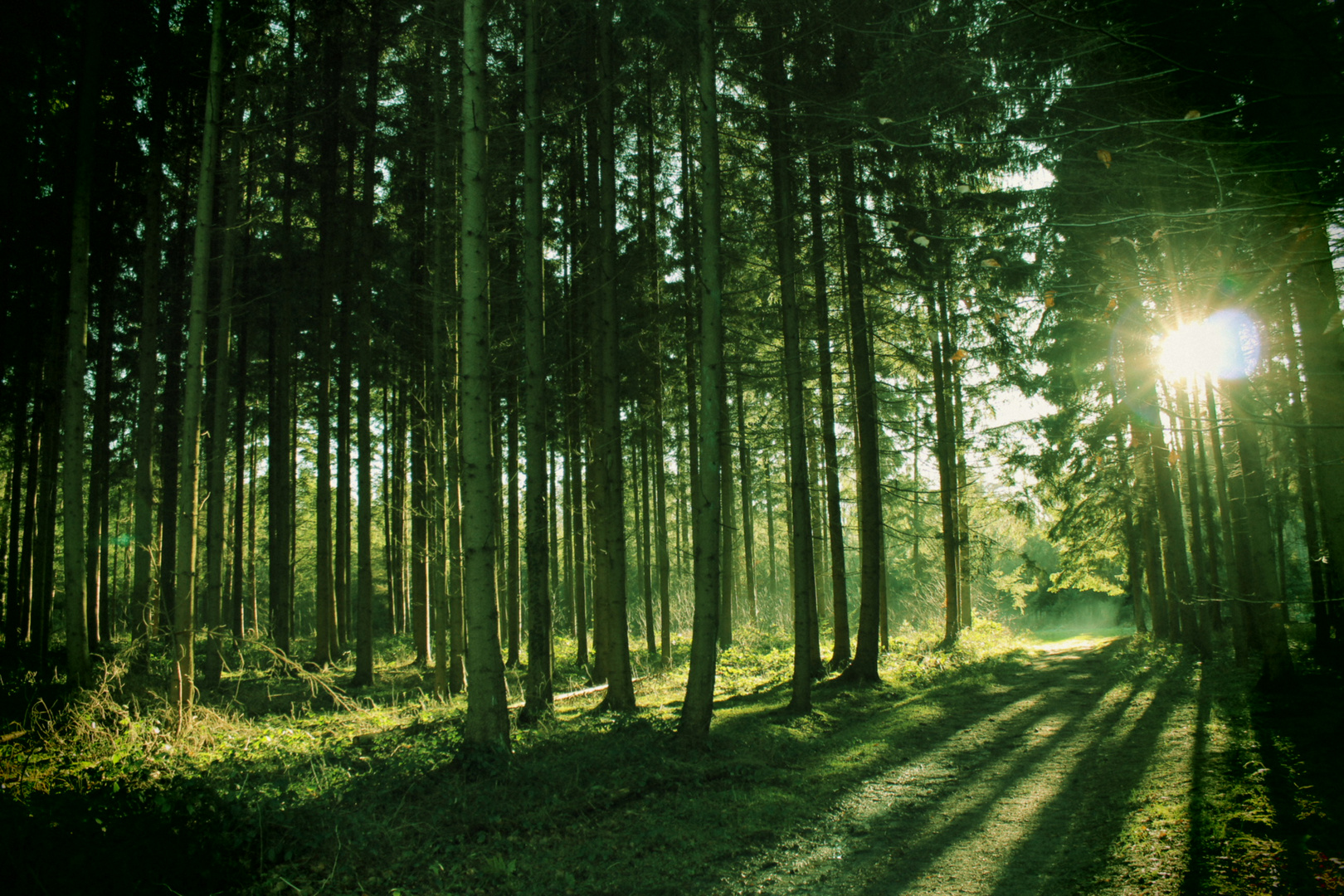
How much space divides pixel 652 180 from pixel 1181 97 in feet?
34.6

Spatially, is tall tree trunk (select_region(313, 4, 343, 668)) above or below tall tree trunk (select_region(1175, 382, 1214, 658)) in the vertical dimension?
above

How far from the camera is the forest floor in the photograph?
4852 mm

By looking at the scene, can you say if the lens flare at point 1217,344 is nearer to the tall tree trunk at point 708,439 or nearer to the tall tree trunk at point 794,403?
the tall tree trunk at point 794,403

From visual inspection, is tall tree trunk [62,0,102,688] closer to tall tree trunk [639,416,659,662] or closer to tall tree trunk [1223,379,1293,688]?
tall tree trunk [639,416,659,662]

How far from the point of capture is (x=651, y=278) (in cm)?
1549

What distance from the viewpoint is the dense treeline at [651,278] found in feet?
25.0

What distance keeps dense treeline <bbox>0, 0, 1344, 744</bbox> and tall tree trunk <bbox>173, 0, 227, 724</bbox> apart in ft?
0.22

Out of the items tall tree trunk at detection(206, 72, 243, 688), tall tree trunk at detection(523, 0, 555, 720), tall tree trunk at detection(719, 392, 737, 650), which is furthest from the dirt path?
tall tree trunk at detection(206, 72, 243, 688)

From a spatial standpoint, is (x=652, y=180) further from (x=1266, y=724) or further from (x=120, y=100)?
(x=1266, y=724)

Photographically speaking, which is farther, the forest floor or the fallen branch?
the fallen branch

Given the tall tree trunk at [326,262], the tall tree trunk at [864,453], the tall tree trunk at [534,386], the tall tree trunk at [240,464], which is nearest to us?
the tall tree trunk at [534,386]

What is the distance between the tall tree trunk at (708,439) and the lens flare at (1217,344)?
5.95 metres

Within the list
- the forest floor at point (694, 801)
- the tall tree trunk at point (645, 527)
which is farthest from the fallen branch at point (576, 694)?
the tall tree trunk at point (645, 527)

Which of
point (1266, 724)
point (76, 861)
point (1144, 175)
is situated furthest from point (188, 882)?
point (1266, 724)
